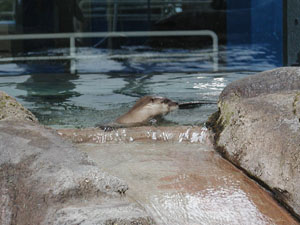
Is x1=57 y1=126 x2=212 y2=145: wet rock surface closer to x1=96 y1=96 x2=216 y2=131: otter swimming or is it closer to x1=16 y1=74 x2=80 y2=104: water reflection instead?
x1=96 y1=96 x2=216 y2=131: otter swimming

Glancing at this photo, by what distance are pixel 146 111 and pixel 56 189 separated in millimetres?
3426

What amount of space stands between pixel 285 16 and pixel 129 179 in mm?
5957

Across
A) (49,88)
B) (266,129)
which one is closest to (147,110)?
(266,129)

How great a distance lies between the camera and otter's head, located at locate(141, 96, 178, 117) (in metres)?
5.95

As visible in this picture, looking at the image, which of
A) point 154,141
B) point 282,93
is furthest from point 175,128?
point 282,93

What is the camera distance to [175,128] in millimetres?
4809

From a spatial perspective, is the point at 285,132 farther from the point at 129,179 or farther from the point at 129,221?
the point at 129,221

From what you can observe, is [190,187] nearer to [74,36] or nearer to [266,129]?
[266,129]

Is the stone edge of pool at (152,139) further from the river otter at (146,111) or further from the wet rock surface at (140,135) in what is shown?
→ the river otter at (146,111)

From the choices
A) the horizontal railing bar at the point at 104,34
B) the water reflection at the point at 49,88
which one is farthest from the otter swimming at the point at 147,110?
the horizontal railing bar at the point at 104,34

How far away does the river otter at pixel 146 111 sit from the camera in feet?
18.3

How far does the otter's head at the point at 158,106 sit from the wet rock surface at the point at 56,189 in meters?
3.04

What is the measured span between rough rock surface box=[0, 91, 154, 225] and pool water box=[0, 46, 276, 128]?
4026mm

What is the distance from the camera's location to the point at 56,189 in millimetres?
2506
